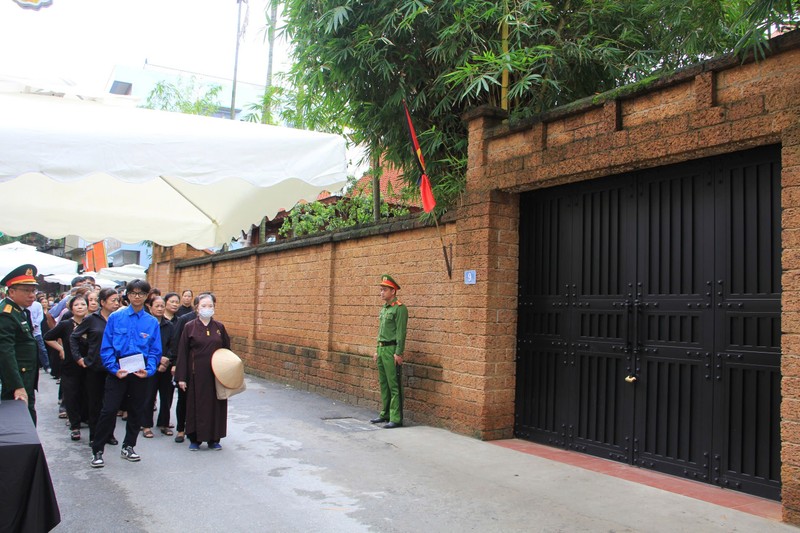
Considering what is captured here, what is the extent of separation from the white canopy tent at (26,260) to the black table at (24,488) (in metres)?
14.9

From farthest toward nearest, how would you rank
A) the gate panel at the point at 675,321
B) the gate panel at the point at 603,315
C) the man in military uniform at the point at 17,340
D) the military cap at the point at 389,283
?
1. the military cap at the point at 389,283
2. the gate panel at the point at 603,315
3. the gate panel at the point at 675,321
4. the man in military uniform at the point at 17,340

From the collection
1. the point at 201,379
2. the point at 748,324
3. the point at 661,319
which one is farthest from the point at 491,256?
the point at 201,379

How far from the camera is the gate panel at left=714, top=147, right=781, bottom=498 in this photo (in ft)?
18.1

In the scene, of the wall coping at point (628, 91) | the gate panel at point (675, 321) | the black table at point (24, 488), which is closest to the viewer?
the black table at point (24, 488)

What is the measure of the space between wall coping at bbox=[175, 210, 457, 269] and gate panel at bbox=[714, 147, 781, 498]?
3.46 meters

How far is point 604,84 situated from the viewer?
29.3ft

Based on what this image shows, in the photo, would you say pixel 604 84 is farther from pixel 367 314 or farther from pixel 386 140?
pixel 367 314

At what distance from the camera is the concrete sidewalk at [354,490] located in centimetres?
511

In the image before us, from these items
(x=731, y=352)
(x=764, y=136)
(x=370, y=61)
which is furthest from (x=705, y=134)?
(x=370, y=61)

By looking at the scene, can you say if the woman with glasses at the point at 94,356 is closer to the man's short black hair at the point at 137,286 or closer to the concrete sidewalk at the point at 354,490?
the concrete sidewalk at the point at 354,490

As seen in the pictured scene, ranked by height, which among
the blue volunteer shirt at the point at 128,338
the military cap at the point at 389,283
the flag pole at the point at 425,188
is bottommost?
the blue volunteer shirt at the point at 128,338

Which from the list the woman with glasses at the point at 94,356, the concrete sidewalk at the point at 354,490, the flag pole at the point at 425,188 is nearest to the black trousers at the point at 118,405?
the concrete sidewalk at the point at 354,490

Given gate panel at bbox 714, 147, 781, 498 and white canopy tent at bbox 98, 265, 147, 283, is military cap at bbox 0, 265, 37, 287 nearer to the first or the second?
gate panel at bbox 714, 147, 781, 498

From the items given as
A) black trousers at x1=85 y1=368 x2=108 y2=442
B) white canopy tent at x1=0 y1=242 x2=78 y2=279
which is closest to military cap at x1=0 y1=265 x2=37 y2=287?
black trousers at x1=85 y1=368 x2=108 y2=442
